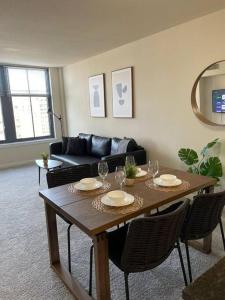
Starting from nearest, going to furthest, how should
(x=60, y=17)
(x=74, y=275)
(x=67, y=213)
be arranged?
(x=67, y=213) → (x=74, y=275) → (x=60, y=17)

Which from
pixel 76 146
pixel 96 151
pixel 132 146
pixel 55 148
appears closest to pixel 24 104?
pixel 55 148

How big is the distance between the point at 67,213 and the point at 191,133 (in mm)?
2396

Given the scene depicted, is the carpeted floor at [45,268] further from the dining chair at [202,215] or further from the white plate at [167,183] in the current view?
the white plate at [167,183]

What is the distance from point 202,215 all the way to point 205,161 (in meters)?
1.43

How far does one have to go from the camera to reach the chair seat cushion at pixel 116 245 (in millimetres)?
1530

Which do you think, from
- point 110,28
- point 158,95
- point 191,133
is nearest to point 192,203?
point 191,133

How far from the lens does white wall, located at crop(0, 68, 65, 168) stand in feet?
19.1

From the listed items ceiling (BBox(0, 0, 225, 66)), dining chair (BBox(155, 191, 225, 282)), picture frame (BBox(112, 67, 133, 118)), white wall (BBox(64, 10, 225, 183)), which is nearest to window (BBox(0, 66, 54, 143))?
ceiling (BBox(0, 0, 225, 66))

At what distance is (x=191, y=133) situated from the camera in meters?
3.38

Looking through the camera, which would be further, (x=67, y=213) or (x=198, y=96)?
Result: (x=198, y=96)

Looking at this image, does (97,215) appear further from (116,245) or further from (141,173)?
(141,173)

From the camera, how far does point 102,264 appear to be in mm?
1480

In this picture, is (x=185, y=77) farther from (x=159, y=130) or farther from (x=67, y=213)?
(x=67, y=213)

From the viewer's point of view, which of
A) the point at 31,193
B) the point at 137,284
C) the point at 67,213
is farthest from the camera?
the point at 31,193
